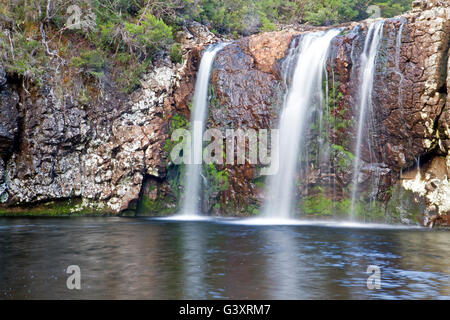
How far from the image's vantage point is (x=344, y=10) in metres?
29.4

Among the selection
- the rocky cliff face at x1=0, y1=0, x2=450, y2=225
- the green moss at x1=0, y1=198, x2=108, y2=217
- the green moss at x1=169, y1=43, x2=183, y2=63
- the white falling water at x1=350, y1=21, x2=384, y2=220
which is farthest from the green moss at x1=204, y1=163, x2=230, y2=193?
the green moss at x1=169, y1=43, x2=183, y2=63

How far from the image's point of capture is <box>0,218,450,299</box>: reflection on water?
668cm

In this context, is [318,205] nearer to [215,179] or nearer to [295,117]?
[295,117]

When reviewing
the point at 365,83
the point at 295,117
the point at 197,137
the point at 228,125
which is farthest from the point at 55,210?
the point at 365,83

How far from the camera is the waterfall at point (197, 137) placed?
19.7 meters

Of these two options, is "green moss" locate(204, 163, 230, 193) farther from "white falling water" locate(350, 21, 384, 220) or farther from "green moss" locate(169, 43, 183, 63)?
"green moss" locate(169, 43, 183, 63)

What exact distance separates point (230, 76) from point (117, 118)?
16.8 feet

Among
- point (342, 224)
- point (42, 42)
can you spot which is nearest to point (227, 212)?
point (342, 224)

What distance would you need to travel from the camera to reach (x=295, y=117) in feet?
58.4

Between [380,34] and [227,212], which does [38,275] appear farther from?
[380,34]

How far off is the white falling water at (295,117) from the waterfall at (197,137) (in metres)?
3.29

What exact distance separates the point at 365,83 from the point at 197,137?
703 centimetres

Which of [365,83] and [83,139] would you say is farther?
[83,139]

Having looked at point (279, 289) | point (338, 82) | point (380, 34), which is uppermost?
point (380, 34)
